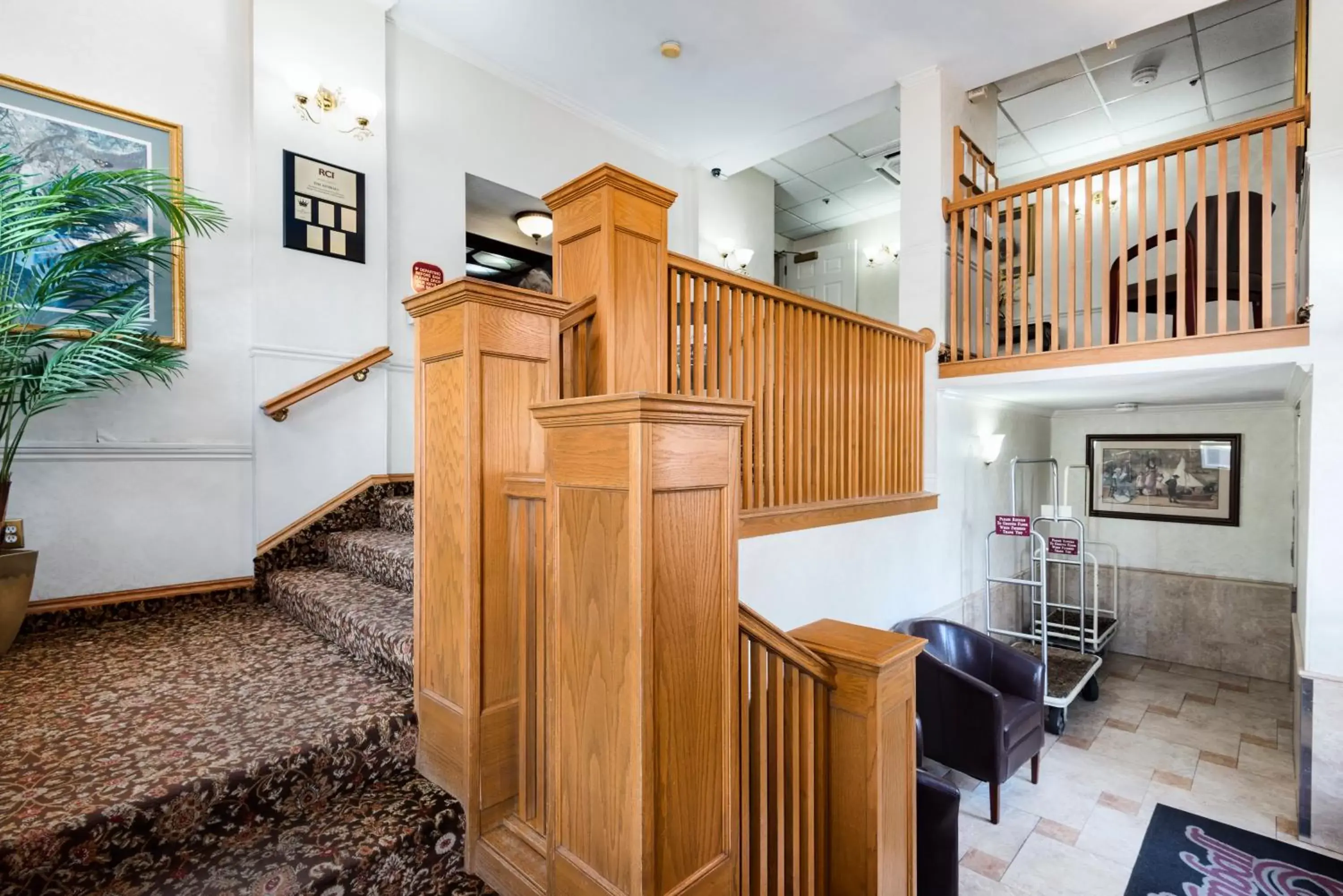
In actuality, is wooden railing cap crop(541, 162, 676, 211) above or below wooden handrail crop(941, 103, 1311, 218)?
below

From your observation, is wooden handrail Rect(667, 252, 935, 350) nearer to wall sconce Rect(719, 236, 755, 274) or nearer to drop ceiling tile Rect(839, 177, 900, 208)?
wall sconce Rect(719, 236, 755, 274)

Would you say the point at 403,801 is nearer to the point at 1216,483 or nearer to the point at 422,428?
the point at 422,428

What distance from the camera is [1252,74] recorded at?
14.8ft

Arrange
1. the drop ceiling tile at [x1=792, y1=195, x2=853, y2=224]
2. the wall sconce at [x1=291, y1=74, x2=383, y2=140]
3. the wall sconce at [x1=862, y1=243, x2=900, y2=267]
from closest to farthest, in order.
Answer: the wall sconce at [x1=291, y1=74, x2=383, y2=140], the drop ceiling tile at [x1=792, y1=195, x2=853, y2=224], the wall sconce at [x1=862, y1=243, x2=900, y2=267]

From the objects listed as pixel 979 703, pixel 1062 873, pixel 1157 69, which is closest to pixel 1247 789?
pixel 1062 873

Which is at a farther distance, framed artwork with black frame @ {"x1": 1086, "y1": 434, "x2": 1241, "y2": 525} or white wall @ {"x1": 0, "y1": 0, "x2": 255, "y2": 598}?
framed artwork with black frame @ {"x1": 1086, "y1": 434, "x2": 1241, "y2": 525}

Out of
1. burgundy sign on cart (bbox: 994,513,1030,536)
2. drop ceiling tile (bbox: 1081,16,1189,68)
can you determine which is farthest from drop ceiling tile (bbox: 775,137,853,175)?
burgundy sign on cart (bbox: 994,513,1030,536)

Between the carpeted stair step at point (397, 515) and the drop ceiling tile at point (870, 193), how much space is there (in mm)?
5451

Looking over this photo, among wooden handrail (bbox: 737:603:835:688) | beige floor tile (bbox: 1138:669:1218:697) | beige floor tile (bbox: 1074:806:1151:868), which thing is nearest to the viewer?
wooden handrail (bbox: 737:603:835:688)

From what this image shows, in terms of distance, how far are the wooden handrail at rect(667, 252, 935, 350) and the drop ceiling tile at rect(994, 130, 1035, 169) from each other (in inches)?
123

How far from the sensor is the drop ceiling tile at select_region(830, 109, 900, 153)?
511 centimetres

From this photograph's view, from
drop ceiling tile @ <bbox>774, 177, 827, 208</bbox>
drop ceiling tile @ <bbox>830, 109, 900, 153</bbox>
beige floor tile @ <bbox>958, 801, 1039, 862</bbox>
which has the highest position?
drop ceiling tile @ <bbox>830, 109, 900, 153</bbox>

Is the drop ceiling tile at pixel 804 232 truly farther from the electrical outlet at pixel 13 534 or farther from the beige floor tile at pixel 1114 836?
the electrical outlet at pixel 13 534

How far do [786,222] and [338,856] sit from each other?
7241mm
